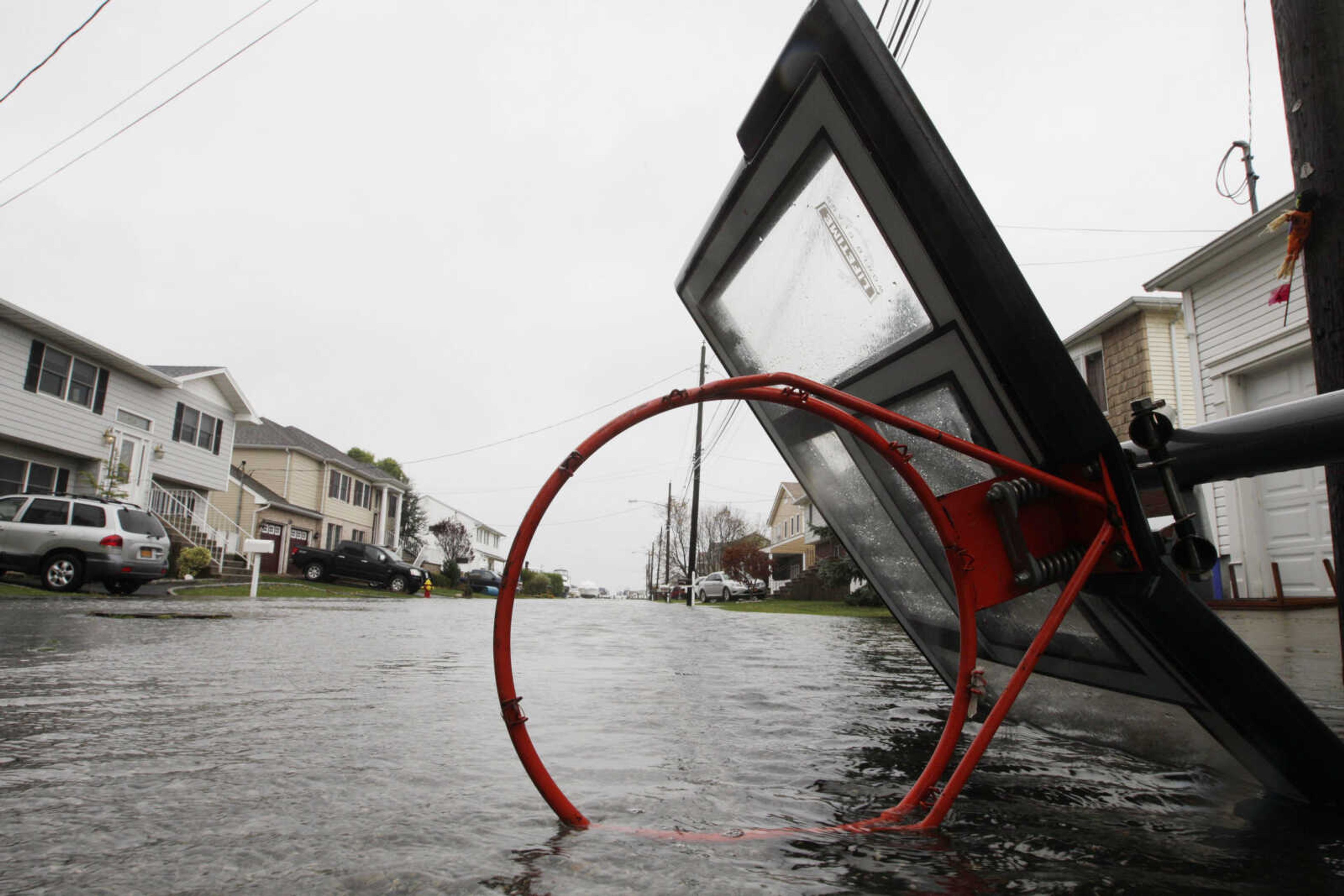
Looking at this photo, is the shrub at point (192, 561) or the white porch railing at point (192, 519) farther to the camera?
the white porch railing at point (192, 519)

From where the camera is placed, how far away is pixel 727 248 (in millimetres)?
2393

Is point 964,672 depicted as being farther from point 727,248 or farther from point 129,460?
point 129,460

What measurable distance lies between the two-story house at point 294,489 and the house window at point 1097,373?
90.2 ft

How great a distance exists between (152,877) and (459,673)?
9.77 feet

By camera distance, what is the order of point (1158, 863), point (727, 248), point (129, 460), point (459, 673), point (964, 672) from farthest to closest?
point (129, 460), point (459, 673), point (727, 248), point (964, 672), point (1158, 863)

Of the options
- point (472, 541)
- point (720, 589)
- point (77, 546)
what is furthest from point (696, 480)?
point (472, 541)

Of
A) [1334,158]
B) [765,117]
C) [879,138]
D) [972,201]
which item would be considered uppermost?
[1334,158]

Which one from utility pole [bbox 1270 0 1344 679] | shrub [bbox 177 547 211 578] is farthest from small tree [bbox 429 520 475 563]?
utility pole [bbox 1270 0 1344 679]

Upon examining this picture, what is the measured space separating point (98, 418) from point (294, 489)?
14808mm

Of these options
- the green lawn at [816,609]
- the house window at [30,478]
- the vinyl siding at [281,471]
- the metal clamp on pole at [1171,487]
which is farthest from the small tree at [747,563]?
the metal clamp on pole at [1171,487]

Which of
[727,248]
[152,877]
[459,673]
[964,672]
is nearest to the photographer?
[152,877]

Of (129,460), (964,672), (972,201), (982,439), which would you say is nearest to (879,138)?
(972,201)

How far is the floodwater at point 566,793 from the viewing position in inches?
47.3

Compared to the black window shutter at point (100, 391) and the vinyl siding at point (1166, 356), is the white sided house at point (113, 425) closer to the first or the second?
the black window shutter at point (100, 391)
